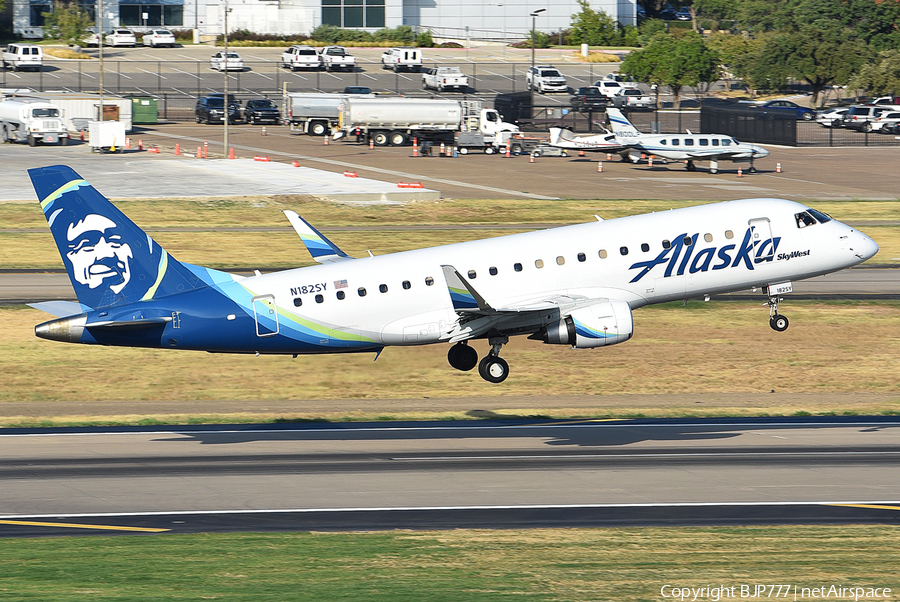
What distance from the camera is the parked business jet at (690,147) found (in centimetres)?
10550

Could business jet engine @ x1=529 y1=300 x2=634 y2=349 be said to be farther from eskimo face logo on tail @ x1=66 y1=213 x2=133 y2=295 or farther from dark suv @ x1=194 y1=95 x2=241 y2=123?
dark suv @ x1=194 y1=95 x2=241 y2=123

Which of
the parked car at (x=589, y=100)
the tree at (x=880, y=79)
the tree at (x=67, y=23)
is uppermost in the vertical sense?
the tree at (x=67, y=23)

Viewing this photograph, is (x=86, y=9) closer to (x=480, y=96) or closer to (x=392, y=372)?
(x=480, y=96)

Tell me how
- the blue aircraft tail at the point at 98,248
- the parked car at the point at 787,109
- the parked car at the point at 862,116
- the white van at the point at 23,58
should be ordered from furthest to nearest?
the white van at the point at 23,58
the parked car at the point at 862,116
the parked car at the point at 787,109
the blue aircraft tail at the point at 98,248

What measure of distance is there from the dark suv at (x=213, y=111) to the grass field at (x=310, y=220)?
54286 mm

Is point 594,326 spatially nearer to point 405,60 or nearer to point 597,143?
point 597,143

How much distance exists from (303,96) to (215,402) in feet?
291

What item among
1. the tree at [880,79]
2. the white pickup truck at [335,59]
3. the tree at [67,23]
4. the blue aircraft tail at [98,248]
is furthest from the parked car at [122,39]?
the blue aircraft tail at [98,248]

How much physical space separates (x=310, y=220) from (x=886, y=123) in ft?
296

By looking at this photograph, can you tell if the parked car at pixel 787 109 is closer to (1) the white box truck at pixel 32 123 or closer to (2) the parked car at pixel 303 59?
(2) the parked car at pixel 303 59

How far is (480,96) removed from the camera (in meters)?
161

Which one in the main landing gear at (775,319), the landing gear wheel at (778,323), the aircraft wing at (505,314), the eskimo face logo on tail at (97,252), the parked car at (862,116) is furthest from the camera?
the parked car at (862,116)

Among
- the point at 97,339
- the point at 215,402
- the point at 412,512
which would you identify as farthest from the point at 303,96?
the point at 412,512

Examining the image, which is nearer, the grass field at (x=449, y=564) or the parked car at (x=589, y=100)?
the grass field at (x=449, y=564)
